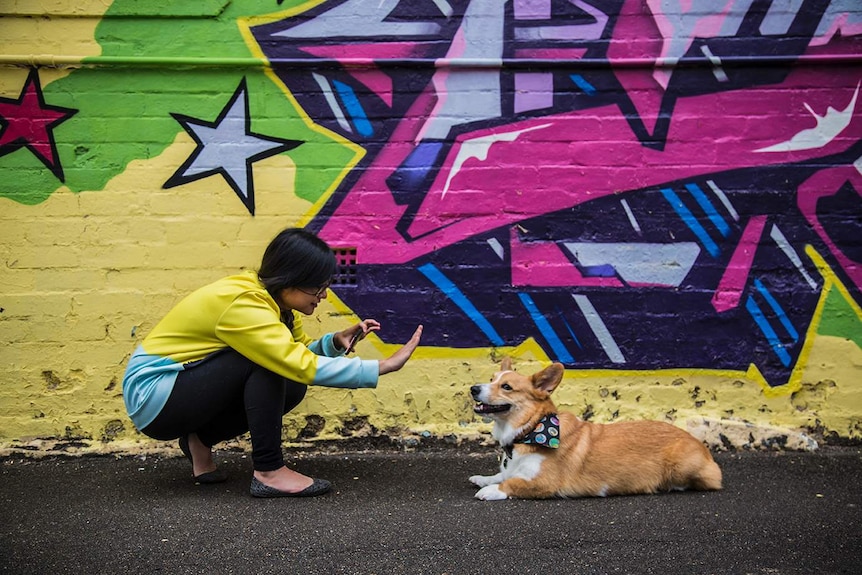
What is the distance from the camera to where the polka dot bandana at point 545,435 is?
4094 millimetres

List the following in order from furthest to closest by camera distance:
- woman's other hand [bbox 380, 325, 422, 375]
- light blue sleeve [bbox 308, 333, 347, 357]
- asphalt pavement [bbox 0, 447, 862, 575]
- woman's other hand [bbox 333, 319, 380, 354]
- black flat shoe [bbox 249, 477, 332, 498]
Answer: light blue sleeve [bbox 308, 333, 347, 357] → woman's other hand [bbox 333, 319, 380, 354] → black flat shoe [bbox 249, 477, 332, 498] → woman's other hand [bbox 380, 325, 422, 375] → asphalt pavement [bbox 0, 447, 862, 575]

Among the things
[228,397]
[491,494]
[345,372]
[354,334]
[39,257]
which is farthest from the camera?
[39,257]

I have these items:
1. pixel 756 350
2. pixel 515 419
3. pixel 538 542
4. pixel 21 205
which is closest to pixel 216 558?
pixel 538 542

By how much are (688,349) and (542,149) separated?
1.38 metres

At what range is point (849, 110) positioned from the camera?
4922 mm

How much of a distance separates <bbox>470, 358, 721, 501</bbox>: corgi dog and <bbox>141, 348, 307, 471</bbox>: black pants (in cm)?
91

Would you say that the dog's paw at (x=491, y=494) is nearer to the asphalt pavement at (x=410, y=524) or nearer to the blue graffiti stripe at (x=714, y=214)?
the asphalt pavement at (x=410, y=524)

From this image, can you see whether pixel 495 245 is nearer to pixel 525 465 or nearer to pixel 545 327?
pixel 545 327

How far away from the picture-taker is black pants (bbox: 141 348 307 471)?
3939mm

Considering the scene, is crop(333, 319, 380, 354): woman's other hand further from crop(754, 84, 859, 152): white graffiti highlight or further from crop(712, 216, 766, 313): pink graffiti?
crop(754, 84, 859, 152): white graffiti highlight

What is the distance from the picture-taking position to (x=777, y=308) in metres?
4.95

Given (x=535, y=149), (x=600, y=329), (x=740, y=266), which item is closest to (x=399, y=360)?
(x=600, y=329)

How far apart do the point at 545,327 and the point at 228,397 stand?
1844mm

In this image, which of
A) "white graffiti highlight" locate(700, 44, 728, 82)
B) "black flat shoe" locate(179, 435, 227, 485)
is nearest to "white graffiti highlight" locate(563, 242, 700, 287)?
"white graffiti highlight" locate(700, 44, 728, 82)
